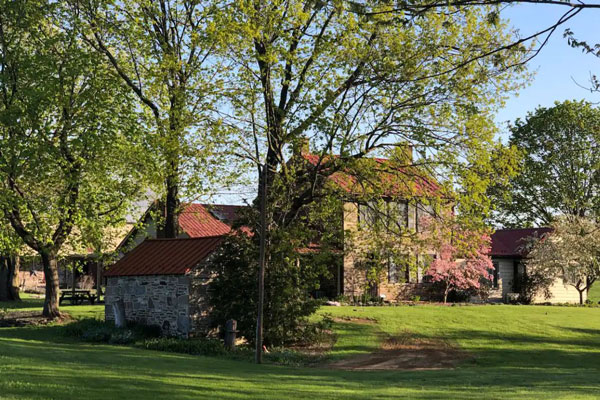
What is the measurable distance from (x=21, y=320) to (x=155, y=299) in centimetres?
633

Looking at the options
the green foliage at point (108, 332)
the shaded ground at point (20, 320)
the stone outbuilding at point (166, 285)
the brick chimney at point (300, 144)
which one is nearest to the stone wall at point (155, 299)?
the stone outbuilding at point (166, 285)

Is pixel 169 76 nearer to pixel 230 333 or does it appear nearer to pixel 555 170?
pixel 230 333

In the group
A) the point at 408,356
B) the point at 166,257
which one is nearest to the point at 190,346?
the point at 166,257

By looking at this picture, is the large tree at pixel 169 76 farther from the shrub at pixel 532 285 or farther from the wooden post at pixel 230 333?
the shrub at pixel 532 285

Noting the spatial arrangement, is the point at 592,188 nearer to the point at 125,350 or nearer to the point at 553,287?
the point at 553,287

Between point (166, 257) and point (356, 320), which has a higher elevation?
point (166, 257)

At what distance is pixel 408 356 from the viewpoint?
2192cm

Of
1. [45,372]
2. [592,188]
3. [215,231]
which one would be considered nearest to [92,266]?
[215,231]

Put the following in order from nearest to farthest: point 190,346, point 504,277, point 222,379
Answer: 1. point 222,379
2. point 190,346
3. point 504,277

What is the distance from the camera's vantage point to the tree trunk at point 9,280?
38969mm

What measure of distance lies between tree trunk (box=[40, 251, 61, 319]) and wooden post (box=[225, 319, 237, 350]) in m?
9.82

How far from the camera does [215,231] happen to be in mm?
41031

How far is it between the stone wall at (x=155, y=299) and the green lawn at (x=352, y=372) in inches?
99.8

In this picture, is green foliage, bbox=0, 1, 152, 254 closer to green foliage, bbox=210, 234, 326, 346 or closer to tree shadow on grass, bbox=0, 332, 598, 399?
green foliage, bbox=210, 234, 326, 346
